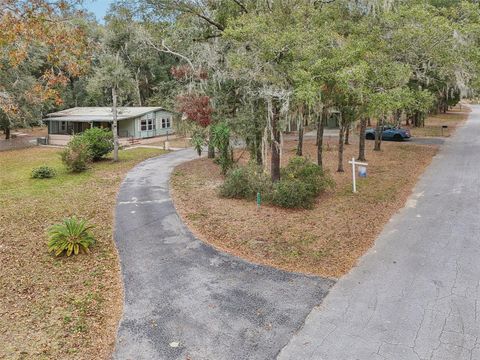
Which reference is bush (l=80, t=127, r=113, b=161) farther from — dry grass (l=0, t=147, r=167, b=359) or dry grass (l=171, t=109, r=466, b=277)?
dry grass (l=171, t=109, r=466, b=277)

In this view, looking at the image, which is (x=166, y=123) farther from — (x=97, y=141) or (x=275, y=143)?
(x=275, y=143)

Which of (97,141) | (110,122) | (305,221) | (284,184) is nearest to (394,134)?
(284,184)

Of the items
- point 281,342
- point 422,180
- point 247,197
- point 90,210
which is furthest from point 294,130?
point 281,342

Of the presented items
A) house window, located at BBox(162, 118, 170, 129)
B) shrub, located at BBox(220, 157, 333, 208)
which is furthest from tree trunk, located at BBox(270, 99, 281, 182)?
house window, located at BBox(162, 118, 170, 129)

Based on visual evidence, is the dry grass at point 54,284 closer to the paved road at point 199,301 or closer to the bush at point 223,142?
the paved road at point 199,301

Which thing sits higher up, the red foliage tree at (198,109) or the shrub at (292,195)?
the red foliage tree at (198,109)

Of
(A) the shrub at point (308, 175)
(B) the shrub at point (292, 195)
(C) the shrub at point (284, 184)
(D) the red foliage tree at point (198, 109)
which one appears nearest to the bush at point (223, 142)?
(D) the red foliage tree at point (198, 109)
